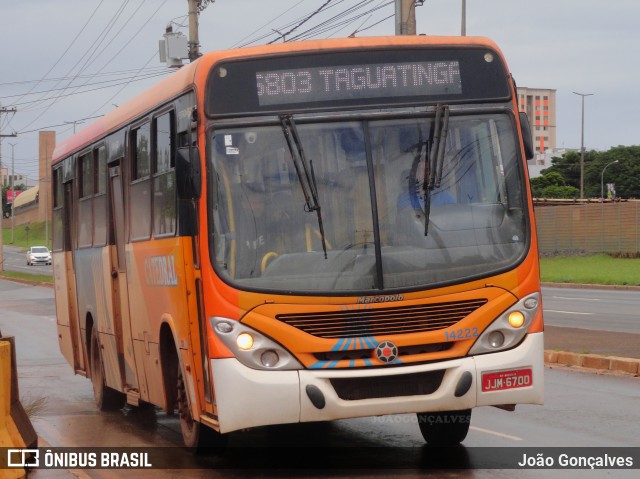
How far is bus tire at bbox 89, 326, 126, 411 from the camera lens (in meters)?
13.9

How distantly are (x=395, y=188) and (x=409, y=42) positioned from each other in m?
1.21

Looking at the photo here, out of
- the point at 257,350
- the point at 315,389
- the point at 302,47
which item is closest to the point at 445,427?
the point at 315,389

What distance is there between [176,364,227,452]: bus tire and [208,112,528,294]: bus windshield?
71.3 inches

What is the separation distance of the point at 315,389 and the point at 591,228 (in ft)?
167

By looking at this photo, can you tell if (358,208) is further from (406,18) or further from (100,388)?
(406,18)

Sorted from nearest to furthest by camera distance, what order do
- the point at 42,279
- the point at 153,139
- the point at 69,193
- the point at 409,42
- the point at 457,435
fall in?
the point at 409,42, the point at 457,435, the point at 153,139, the point at 69,193, the point at 42,279

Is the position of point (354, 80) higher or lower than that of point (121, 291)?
higher

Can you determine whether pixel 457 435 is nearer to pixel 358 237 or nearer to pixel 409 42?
pixel 358 237

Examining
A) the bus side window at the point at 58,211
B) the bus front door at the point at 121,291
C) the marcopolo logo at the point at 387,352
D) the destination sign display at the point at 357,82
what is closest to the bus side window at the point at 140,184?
the bus front door at the point at 121,291

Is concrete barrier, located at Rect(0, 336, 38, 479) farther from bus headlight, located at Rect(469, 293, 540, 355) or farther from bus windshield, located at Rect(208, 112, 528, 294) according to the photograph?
bus headlight, located at Rect(469, 293, 540, 355)

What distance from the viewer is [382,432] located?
36.0ft

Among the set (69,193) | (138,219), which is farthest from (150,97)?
(69,193)

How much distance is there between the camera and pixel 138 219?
37.0 feet

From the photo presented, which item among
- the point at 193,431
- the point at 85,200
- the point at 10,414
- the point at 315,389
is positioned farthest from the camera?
the point at 85,200
